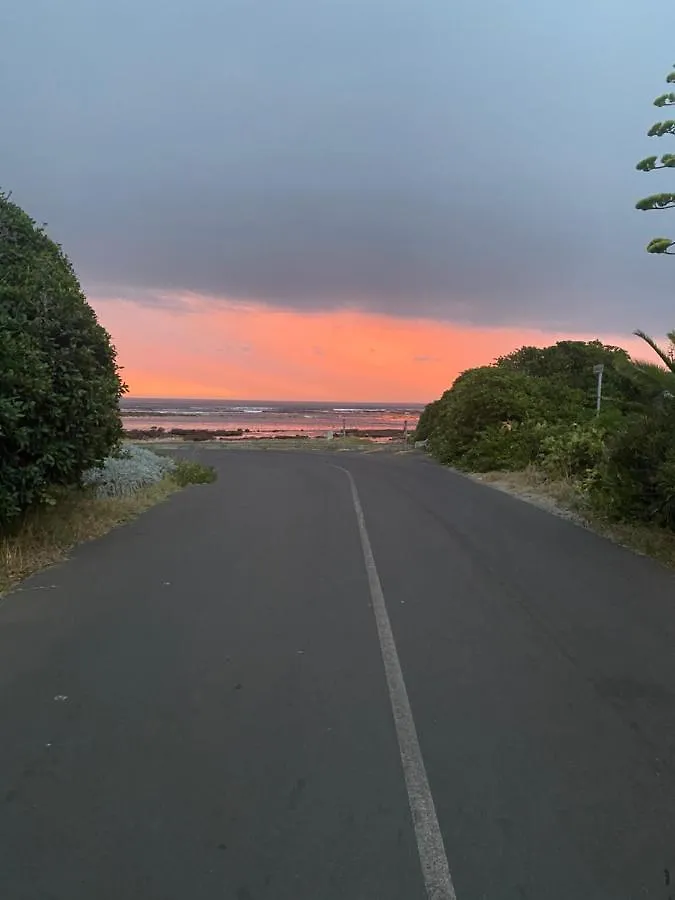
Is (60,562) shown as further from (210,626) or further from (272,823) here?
(272,823)

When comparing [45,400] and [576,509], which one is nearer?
[45,400]

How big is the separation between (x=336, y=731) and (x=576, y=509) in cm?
1097

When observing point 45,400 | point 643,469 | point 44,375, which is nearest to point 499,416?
point 643,469

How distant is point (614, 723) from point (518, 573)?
14.3 feet

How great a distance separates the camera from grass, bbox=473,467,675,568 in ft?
35.8

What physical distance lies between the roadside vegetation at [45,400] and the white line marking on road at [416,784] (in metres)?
4.38

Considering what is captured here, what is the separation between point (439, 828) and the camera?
12.5ft

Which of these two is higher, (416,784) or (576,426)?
(576,426)

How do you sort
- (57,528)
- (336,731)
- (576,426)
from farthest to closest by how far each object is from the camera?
(576,426) < (57,528) < (336,731)

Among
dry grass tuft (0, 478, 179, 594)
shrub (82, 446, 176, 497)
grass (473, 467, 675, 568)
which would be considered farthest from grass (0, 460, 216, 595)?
grass (473, 467, 675, 568)

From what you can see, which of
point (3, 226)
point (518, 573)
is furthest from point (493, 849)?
point (3, 226)

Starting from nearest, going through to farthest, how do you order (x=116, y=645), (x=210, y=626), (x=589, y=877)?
(x=589, y=877) < (x=116, y=645) < (x=210, y=626)

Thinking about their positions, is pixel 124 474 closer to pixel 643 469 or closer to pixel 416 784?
pixel 643 469

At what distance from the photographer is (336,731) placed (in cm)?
485
